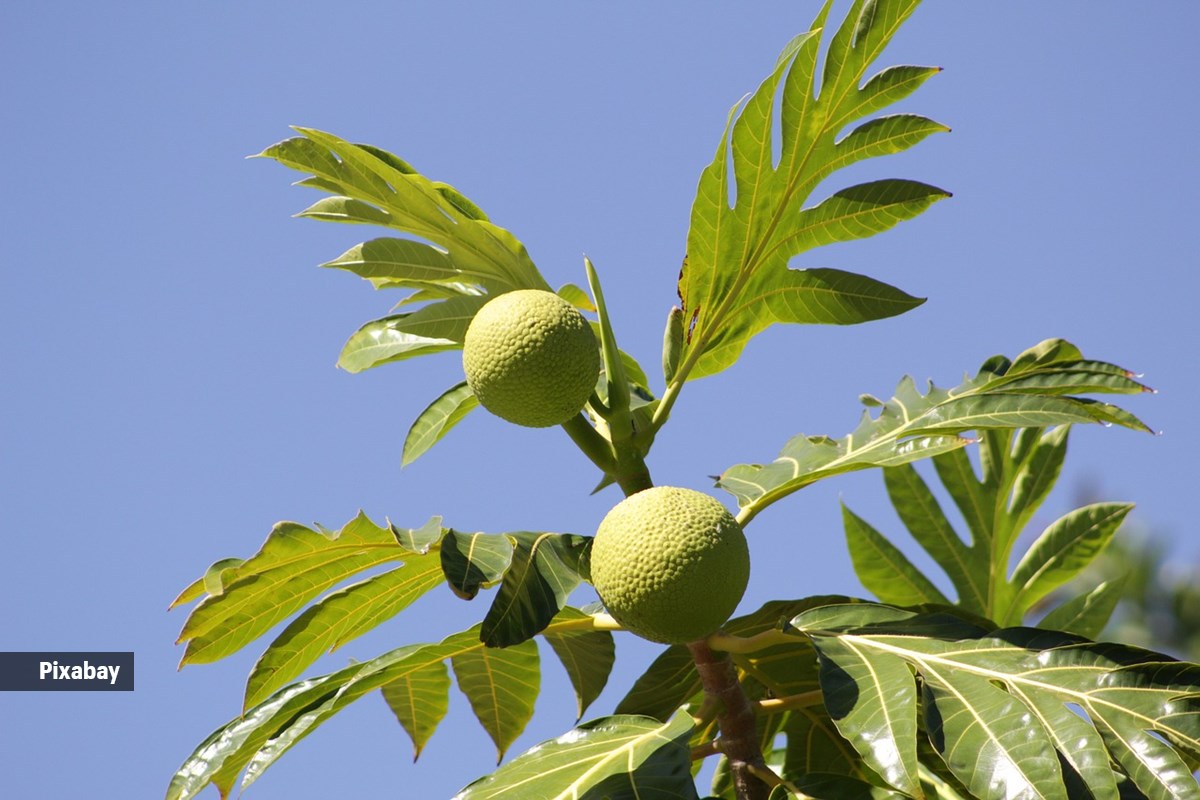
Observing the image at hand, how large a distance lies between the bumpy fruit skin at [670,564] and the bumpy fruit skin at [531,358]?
0.56 feet

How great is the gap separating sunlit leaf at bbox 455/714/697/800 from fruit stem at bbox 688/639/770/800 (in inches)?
5.5

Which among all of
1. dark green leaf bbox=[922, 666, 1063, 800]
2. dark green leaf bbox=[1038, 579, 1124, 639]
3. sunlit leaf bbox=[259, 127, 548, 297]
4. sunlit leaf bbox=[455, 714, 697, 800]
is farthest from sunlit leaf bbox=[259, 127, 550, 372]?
dark green leaf bbox=[1038, 579, 1124, 639]

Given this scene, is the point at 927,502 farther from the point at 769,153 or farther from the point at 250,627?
the point at 250,627

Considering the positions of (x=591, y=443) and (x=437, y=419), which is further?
(x=437, y=419)

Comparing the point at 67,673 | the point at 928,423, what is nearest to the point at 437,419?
the point at 928,423

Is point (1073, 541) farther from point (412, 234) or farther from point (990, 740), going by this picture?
point (412, 234)

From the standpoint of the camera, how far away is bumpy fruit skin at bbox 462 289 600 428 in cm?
155

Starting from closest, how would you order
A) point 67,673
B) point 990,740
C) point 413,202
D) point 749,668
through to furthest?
point 990,740 → point 413,202 → point 749,668 → point 67,673

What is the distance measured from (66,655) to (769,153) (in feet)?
9.59

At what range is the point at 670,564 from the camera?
57.7 inches

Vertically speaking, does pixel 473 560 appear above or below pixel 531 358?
below

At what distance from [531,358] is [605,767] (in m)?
0.54

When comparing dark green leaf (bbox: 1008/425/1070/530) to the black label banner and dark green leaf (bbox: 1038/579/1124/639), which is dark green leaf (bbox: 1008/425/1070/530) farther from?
the black label banner

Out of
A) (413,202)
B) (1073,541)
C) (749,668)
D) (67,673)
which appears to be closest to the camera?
(413,202)
